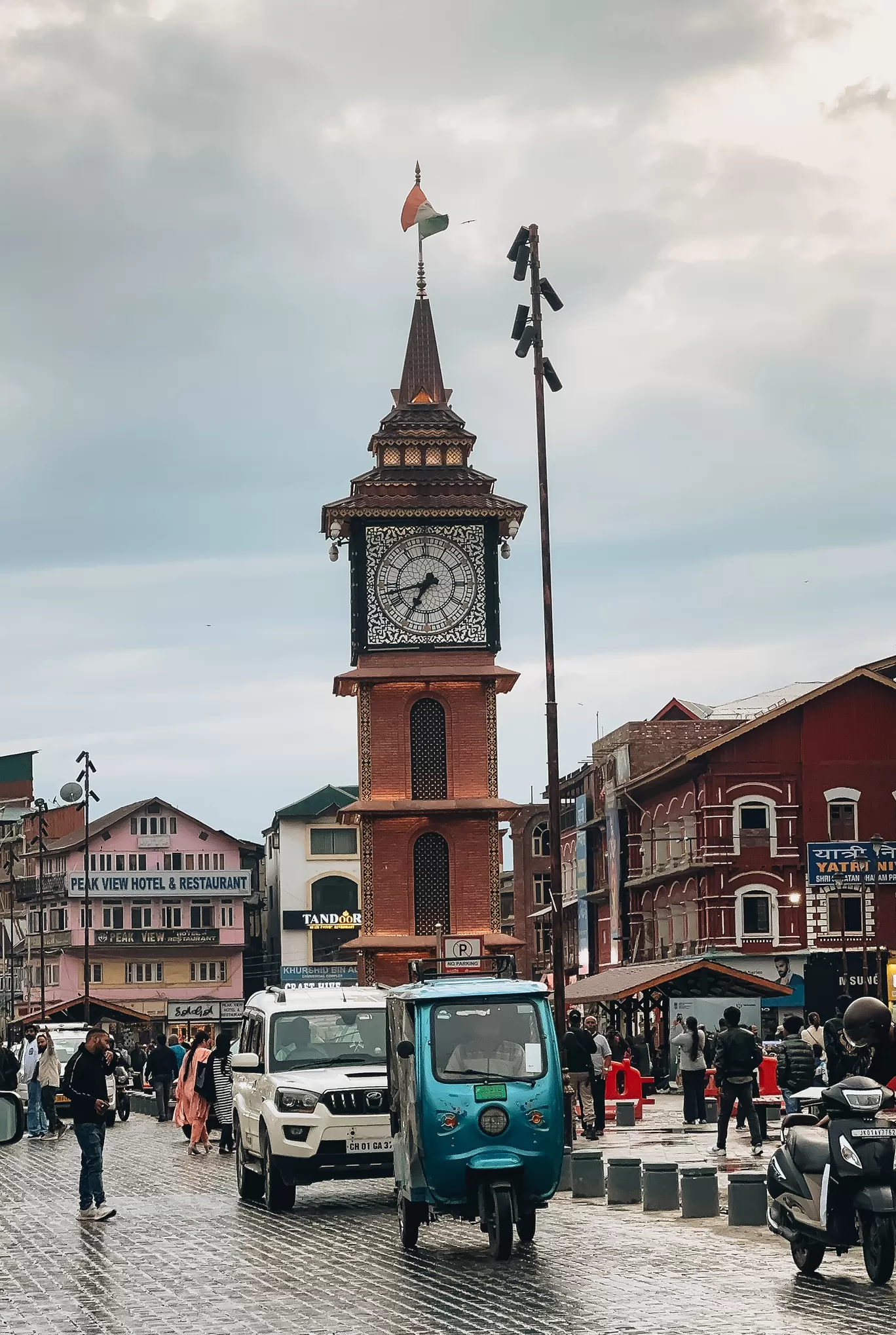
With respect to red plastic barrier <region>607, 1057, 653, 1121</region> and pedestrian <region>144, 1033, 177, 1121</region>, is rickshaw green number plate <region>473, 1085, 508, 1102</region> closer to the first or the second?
red plastic barrier <region>607, 1057, 653, 1121</region>

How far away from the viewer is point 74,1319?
1480 cm

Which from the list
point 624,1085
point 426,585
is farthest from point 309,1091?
point 426,585

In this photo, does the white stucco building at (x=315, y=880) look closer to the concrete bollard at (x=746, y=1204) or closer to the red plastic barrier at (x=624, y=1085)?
the red plastic barrier at (x=624, y=1085)

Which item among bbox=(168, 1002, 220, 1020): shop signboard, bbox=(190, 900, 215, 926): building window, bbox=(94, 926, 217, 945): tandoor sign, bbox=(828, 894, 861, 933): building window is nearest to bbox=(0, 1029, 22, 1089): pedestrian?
bbox=(828, 894, 861, 933): building window

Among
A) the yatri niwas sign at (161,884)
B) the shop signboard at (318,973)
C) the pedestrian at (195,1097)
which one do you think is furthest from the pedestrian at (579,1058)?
the yatri niwas sign at (161,884)

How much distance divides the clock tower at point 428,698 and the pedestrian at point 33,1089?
28.2 meters

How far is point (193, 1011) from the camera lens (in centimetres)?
11669

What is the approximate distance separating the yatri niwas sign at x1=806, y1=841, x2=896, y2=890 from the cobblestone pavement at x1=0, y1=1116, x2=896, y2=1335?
1286 inches

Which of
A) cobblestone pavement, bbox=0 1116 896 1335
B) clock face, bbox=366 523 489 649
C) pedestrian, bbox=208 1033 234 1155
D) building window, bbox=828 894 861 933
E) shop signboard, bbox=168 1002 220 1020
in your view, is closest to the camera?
cobblestone pavement, bbox=0 1116 896 1335

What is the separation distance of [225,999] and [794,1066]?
289 feet

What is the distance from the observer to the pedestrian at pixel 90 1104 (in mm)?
21750

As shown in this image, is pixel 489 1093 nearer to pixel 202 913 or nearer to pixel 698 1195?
pixel 698 1195

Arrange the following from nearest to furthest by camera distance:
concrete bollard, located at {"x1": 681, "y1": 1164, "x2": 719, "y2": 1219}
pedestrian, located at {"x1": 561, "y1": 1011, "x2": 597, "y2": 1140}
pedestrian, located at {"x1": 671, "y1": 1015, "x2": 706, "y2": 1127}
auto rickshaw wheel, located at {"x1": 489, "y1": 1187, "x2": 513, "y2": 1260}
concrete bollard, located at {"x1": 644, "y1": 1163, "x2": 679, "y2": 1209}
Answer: auto rickshaw wheel, located at {"x1": 489, "y1": 1187, "x2": 513, "y2": 1260} → concrete bollard, located at {"x1": 681, "y1": 1164, "x2": 719, "y2": 1219} → concrete bollard, located at {"x1": 644, "y1": 1163, "x2": 679, "y2": 1209} → pedestrian, located at {"x1": 561, "y1": 1011, "x2": 597, "y2": 1140} → pedestrian, located at {"x1": 671, "y1": 1015, "x2": 706, "y2": 1127}

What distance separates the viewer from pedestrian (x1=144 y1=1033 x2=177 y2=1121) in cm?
4853
